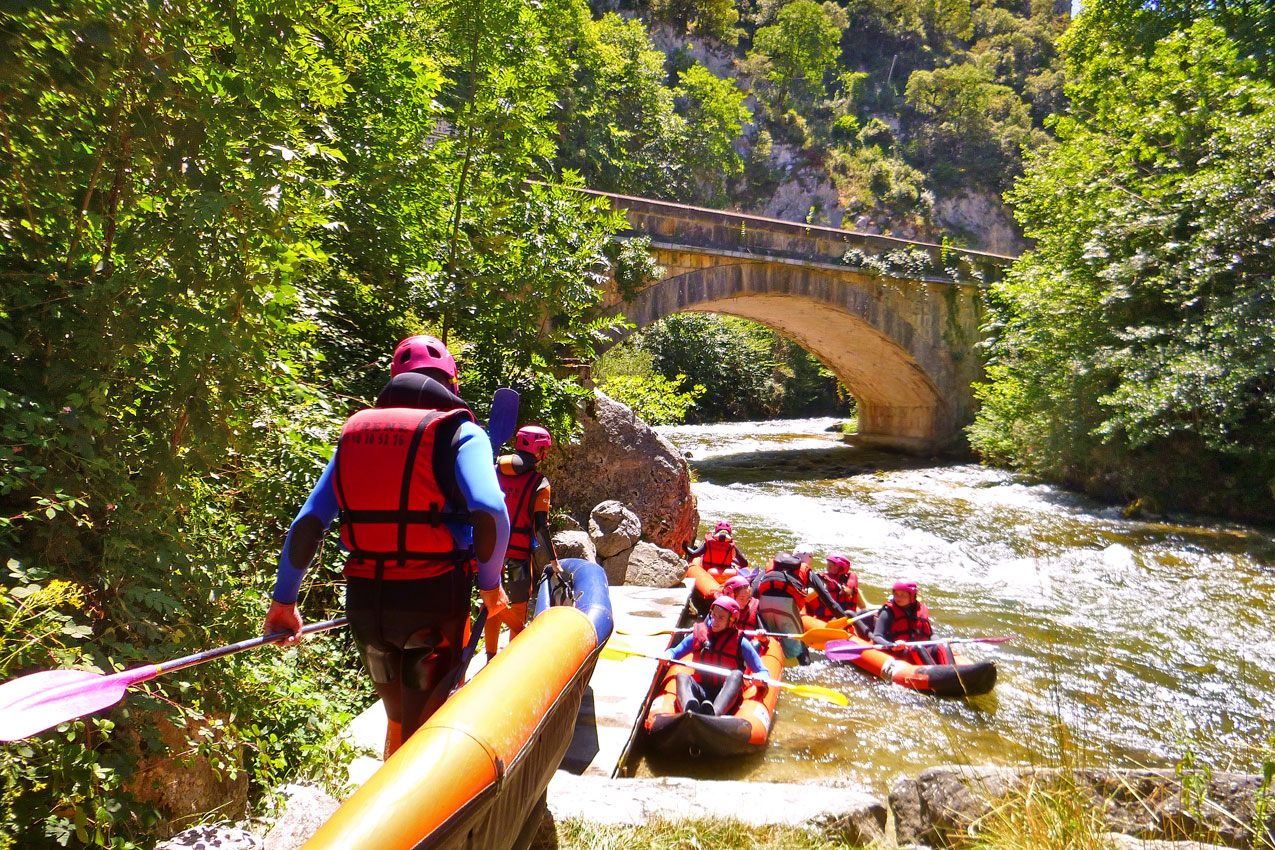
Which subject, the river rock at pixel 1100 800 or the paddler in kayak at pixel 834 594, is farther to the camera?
the paddler in kayak at pixel 834 594

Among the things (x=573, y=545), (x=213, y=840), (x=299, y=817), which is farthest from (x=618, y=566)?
(x=213, y=840)

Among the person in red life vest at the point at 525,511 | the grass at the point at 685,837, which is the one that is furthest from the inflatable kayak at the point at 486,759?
the person in red life vest at the point at 525,511

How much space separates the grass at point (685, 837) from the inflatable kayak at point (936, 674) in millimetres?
3173

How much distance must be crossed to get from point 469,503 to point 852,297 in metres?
17.3

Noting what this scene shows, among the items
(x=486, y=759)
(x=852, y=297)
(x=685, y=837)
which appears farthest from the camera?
(x=852, y=297)

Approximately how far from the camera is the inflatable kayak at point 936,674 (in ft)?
18.7

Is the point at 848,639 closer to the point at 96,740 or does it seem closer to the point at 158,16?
→ the point at 96,740

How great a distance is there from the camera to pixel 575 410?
287 inches

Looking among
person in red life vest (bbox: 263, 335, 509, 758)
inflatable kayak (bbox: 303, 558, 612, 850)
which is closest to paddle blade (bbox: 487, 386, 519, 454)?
person in red life vest (bbox: 263, 335, 509, 758)

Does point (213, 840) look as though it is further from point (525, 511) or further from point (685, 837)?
point (525, 511)

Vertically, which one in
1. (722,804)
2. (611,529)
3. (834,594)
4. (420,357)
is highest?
(420,357)

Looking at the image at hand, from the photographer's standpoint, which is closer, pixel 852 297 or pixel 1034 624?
pixel 1034 624

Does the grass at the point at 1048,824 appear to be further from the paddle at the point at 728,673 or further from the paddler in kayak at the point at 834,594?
the paddler in kayak at the point at 834,594

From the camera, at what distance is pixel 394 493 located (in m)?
2.11
